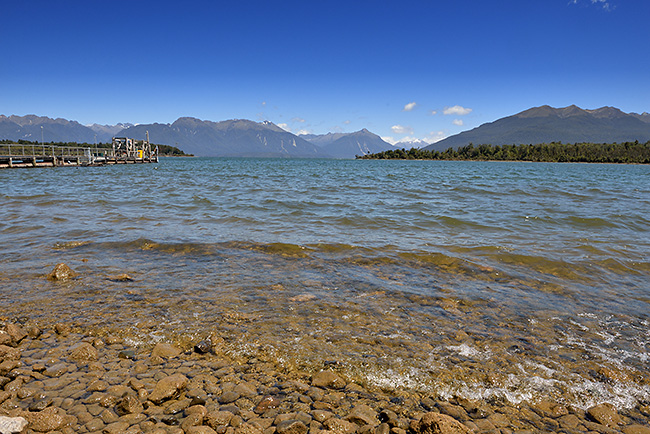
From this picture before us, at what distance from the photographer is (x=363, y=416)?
3.06 metres

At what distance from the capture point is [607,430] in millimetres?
3088

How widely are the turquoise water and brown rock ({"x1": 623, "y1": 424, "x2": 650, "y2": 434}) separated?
15.0 inches

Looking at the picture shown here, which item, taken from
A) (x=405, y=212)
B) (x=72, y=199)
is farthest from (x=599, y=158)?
(x=72, y=199)

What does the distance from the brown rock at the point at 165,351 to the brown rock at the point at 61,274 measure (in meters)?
3.64

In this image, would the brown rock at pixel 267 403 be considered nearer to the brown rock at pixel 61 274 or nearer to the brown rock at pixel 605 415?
the brown rock at pixel 605 415

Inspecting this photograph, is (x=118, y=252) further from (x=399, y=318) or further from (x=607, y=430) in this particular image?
(x=607, y=430)

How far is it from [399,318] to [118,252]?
23.1 feet

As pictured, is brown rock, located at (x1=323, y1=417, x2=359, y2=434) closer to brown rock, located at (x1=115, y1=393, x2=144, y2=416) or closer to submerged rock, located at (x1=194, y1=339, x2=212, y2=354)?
brown rock, located at (x1=115, y1=393, x2=144, y2=416)

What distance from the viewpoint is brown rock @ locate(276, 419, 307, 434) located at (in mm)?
2818

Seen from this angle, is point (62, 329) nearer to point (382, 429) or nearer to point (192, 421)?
point (192, 421)

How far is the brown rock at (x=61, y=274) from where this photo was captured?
640 centimetres

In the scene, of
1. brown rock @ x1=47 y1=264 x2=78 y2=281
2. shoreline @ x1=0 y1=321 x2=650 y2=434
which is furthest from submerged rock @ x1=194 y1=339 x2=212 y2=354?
brown rock @ x1=47 y1=264 x2=78 y2=281

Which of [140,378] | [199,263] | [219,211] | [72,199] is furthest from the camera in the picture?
[72,199]

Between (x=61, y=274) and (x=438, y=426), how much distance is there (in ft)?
22.8
